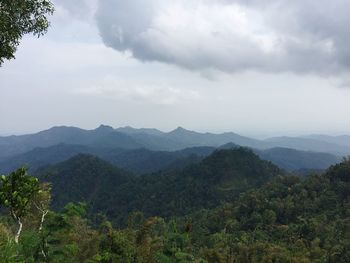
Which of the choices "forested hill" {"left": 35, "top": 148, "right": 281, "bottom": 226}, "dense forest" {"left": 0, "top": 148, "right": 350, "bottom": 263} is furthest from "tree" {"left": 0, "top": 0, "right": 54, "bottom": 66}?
"forested hill" {"left": 35, "top": 148, "right": 281, "bottom": 226}

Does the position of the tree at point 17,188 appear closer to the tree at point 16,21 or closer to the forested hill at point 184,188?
the tree at point 16,21

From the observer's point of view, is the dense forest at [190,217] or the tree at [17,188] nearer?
the tree at [17,188]

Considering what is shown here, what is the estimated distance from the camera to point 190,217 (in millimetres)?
21906

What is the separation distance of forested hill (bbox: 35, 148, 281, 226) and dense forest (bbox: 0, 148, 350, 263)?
45cm

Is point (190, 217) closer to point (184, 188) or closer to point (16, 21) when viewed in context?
point (16, 21)

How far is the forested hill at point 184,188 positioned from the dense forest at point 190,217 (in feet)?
1.47

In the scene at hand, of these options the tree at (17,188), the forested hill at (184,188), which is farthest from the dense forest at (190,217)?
the forested hill at (184,188)

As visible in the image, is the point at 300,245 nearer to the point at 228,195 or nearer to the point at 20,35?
the point at 20,35

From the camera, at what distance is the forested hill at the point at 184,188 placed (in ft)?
485

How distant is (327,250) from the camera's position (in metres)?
61.7

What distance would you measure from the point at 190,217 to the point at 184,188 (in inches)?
5440

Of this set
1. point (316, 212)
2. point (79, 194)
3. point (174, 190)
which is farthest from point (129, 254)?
point (79, 194)

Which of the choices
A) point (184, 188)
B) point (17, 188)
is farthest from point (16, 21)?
point (184, 188)

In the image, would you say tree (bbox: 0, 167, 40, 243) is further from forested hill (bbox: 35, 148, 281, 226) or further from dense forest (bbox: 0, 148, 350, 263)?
forested hill (bbox: 35, 148, 281, 226)
